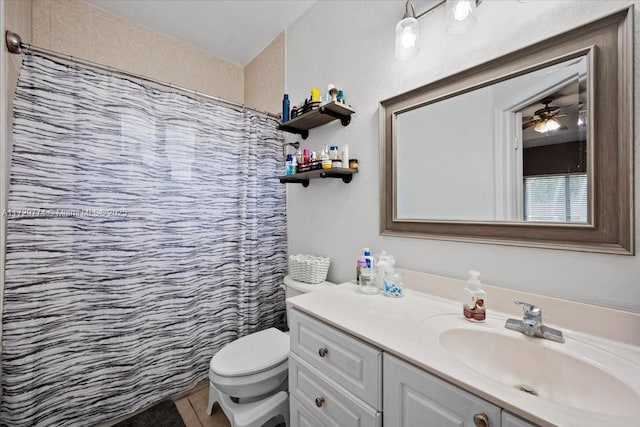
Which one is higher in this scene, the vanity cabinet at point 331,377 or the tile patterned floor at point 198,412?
Answer: the vanity cabinet at point 331,377

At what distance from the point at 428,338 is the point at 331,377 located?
1.22 ft

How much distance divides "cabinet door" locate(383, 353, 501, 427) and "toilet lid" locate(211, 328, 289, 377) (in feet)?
2.30

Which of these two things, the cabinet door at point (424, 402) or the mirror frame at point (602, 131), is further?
the mirror frame at point (602, 131)

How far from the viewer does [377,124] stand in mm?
1351

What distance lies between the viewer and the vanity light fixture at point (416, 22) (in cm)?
98

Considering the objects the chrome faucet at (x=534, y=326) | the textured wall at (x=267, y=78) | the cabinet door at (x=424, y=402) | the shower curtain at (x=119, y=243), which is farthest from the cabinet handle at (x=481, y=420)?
the textured wall at (x=267, y=78)

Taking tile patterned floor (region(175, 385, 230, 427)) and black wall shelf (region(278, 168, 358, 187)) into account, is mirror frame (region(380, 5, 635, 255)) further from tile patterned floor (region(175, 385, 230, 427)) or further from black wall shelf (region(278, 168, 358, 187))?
tile patterned floor (region(175, 385, 230, 427))

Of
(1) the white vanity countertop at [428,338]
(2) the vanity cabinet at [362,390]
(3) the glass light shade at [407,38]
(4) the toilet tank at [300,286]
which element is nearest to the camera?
(1) the white vanity countertop at [428,338]

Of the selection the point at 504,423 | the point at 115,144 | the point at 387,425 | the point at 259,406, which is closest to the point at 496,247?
the point at 504,423

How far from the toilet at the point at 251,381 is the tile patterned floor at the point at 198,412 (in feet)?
0.17

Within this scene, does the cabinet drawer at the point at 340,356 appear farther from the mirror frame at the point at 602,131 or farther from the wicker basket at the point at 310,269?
the mirror frame at the point at 602,131

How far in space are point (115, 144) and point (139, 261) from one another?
640 mm

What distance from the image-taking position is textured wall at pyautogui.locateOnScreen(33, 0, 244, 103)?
1604 mm

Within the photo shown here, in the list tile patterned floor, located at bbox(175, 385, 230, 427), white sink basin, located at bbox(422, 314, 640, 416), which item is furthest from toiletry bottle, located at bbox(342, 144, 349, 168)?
tile patterned floor, located at bbox(175, 385, 230, 427)
